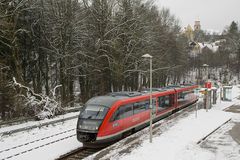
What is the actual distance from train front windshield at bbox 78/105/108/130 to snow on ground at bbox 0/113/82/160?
1.50 metres

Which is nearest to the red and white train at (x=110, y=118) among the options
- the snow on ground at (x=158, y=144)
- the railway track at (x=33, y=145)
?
A: the snow on ground at (x=158, y=144)

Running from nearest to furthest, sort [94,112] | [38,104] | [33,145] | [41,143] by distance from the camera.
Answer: [94,112], [33,145], [41,143], [38,104]

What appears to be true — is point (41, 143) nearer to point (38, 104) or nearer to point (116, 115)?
point (116, 115)

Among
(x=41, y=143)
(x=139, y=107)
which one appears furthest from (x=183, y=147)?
(x=41, y=143)

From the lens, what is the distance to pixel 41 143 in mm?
14125

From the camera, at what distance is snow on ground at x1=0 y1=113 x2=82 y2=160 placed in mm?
12430

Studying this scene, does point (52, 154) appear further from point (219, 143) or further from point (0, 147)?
point (219, 143)

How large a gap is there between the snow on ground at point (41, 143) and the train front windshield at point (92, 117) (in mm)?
1503

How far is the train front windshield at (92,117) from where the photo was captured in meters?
12.8

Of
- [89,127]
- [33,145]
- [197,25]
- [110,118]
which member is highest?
[197,25]

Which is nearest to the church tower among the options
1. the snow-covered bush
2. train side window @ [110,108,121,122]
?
the snow-covered bush

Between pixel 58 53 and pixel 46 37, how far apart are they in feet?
8.09

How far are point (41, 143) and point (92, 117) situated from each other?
334 centimetres

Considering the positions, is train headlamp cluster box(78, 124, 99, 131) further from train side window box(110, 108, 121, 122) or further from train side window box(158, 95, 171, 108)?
train side window box(158, 95, 171, 108)
